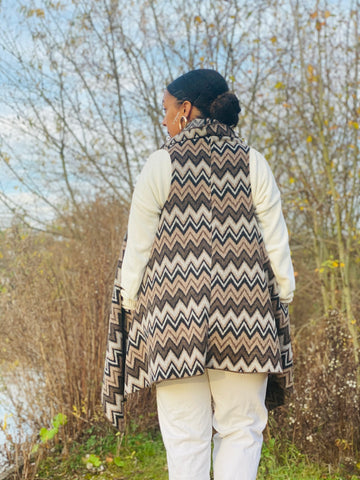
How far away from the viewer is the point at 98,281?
3605mm

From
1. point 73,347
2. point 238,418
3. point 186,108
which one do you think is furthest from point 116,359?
point 73,347

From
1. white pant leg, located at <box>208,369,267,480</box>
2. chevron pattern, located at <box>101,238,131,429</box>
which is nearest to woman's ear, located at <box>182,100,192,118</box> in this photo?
chevron pattern, located at <box>101,238,131,429</box>

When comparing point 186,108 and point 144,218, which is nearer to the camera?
point 144,218

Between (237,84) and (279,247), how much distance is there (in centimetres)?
392

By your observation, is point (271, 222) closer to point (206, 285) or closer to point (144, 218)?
point (206, 285)

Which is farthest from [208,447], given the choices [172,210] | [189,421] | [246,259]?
[172,210]

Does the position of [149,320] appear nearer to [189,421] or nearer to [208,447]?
[189,421]

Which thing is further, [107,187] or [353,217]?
[107,187]

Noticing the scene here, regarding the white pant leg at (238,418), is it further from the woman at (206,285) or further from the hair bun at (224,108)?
the hair bun at (224,108)

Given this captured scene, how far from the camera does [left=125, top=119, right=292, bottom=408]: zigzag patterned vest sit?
6.29ft

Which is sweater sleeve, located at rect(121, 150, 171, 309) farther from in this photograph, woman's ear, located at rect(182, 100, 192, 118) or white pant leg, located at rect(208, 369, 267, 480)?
white pant leg, located at rect(208, 369, 267, 480)

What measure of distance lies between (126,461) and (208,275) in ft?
6.53

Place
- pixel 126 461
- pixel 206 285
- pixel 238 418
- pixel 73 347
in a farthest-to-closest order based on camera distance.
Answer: pixel 73 347 < pixel 126 461 < pixel 238 418 < pixel 206 285

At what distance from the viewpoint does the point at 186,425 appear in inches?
78.2
